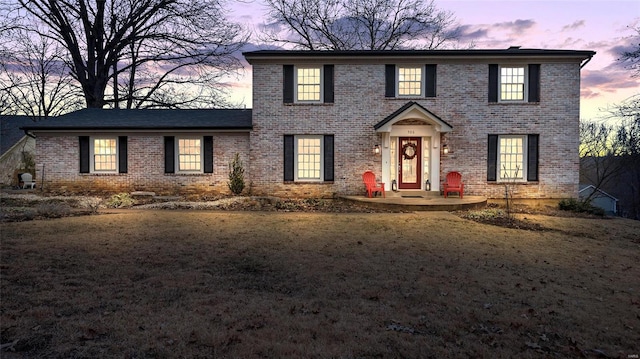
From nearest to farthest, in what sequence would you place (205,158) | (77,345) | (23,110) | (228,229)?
(77,345) < (228,229) < (205,158) < (23,110)

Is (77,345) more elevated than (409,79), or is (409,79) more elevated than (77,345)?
(409,79)

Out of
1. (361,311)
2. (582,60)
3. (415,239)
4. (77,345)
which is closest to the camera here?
(77,345)

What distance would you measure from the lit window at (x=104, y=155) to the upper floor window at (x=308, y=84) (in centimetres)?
766

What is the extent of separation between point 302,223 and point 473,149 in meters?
8.62

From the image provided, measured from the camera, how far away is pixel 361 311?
13.2 ft

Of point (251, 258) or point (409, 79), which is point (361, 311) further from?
point (409, 79)

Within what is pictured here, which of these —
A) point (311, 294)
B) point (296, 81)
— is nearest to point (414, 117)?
point (296, 81)

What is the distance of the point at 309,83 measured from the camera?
48.6 feet

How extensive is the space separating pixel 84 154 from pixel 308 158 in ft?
31.2

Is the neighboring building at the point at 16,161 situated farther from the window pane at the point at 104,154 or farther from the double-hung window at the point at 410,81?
the double-hung window at the point at 410,81

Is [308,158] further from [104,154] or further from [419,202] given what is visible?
[104,154]

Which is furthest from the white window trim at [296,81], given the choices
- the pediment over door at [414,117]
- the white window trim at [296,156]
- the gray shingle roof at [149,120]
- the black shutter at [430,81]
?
the black shutter at [430,81]

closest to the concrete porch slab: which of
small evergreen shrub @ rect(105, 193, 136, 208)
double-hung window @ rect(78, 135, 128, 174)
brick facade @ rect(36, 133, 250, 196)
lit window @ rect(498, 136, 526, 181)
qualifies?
lit window @ rect(498, 136, 526, 181)

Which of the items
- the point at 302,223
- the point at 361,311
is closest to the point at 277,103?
the point at 302,223
